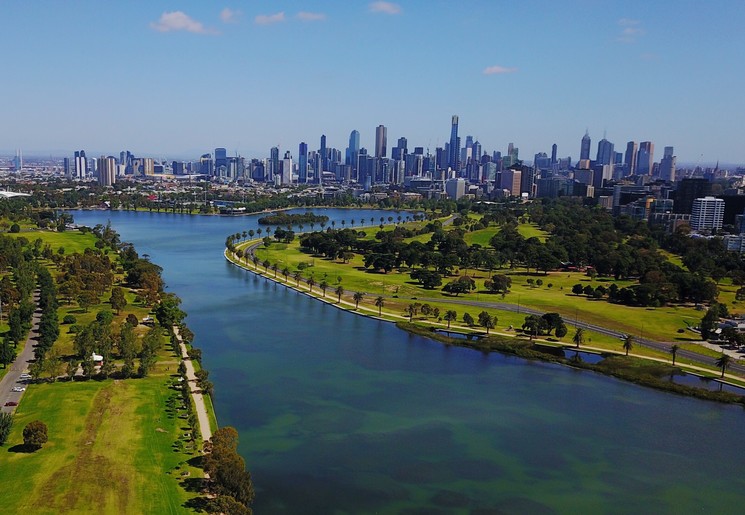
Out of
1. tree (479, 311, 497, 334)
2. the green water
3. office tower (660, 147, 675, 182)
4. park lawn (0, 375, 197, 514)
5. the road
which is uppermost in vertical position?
office tower (660, 147, 675, 182)

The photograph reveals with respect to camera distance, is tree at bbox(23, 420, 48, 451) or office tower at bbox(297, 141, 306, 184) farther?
office tower at bbox(297, 141, 306, 184)

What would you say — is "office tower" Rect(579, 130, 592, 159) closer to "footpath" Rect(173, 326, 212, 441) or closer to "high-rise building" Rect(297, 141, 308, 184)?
"high-rise building" Rect(297, 141, 308, 184)

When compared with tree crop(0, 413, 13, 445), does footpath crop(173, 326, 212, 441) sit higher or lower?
lower

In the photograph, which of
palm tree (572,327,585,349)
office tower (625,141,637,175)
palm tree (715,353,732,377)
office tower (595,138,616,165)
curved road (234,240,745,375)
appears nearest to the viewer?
palm tree (715,353,732,377)

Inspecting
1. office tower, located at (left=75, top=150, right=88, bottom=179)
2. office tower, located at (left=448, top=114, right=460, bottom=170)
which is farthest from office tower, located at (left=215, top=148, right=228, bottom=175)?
office tower, located at (left=448, top=114, right=460, bottom=170)

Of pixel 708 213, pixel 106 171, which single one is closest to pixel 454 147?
pixel 106 171

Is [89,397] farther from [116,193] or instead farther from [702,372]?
[116,193]

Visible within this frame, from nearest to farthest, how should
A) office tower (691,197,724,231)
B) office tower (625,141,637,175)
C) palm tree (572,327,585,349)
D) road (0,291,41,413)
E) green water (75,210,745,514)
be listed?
green water (75,210,745,514), road (0,291,41,413), palm tree (572,327,585,349), office tower (691,197,724,231), office tower (625,141,637,175)

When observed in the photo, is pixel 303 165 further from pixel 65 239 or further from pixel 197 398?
pixel 197 398

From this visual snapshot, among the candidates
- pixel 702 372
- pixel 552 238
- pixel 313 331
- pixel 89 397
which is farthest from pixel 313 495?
pixel 552 238
